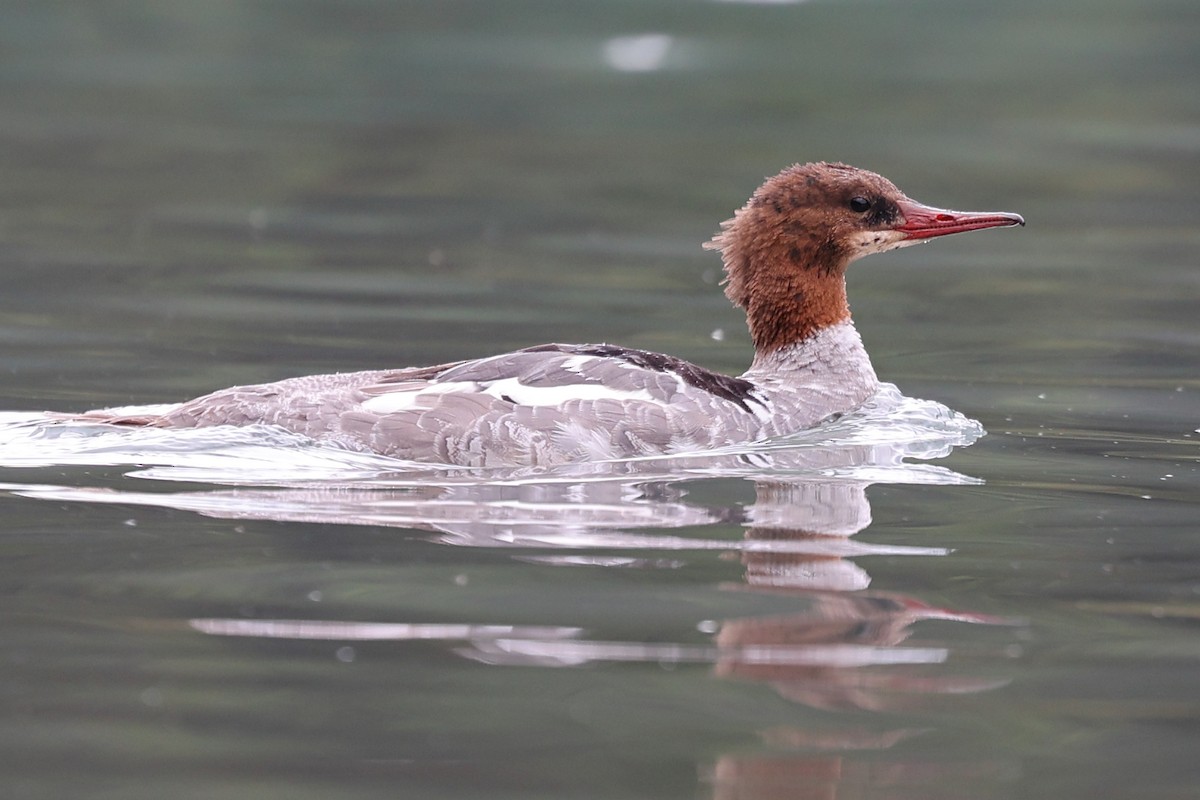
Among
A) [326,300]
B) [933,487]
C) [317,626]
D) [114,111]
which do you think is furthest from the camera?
[114,111]

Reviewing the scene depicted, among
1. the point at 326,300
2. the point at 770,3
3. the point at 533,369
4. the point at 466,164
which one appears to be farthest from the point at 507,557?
the point at 770,3

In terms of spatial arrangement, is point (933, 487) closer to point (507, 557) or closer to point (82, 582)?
point (507, 557)

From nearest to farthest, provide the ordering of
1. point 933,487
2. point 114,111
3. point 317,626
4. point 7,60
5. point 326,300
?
point 317,626 < point 933,487 < point 326,300 < point 114,111 < point 7,60

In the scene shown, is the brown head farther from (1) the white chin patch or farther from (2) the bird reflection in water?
(2) the bird reflection in water

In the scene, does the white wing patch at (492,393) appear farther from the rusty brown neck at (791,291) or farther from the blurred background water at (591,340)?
the rusty brown neck at (791,291)

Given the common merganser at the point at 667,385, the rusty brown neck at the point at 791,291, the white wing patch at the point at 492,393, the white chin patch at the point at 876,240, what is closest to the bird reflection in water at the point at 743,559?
the common merganser at the point at 667,385

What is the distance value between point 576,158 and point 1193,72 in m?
7.06

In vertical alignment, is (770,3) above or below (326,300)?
above

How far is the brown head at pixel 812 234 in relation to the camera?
360 inches

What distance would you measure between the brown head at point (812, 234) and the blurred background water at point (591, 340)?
3.38ft

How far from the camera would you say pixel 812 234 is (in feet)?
30.1

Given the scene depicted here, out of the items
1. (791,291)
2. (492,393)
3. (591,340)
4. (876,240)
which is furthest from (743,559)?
(591,340)

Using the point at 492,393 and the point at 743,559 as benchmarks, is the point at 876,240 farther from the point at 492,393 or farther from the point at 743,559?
the point at 743,559

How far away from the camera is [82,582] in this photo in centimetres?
589
